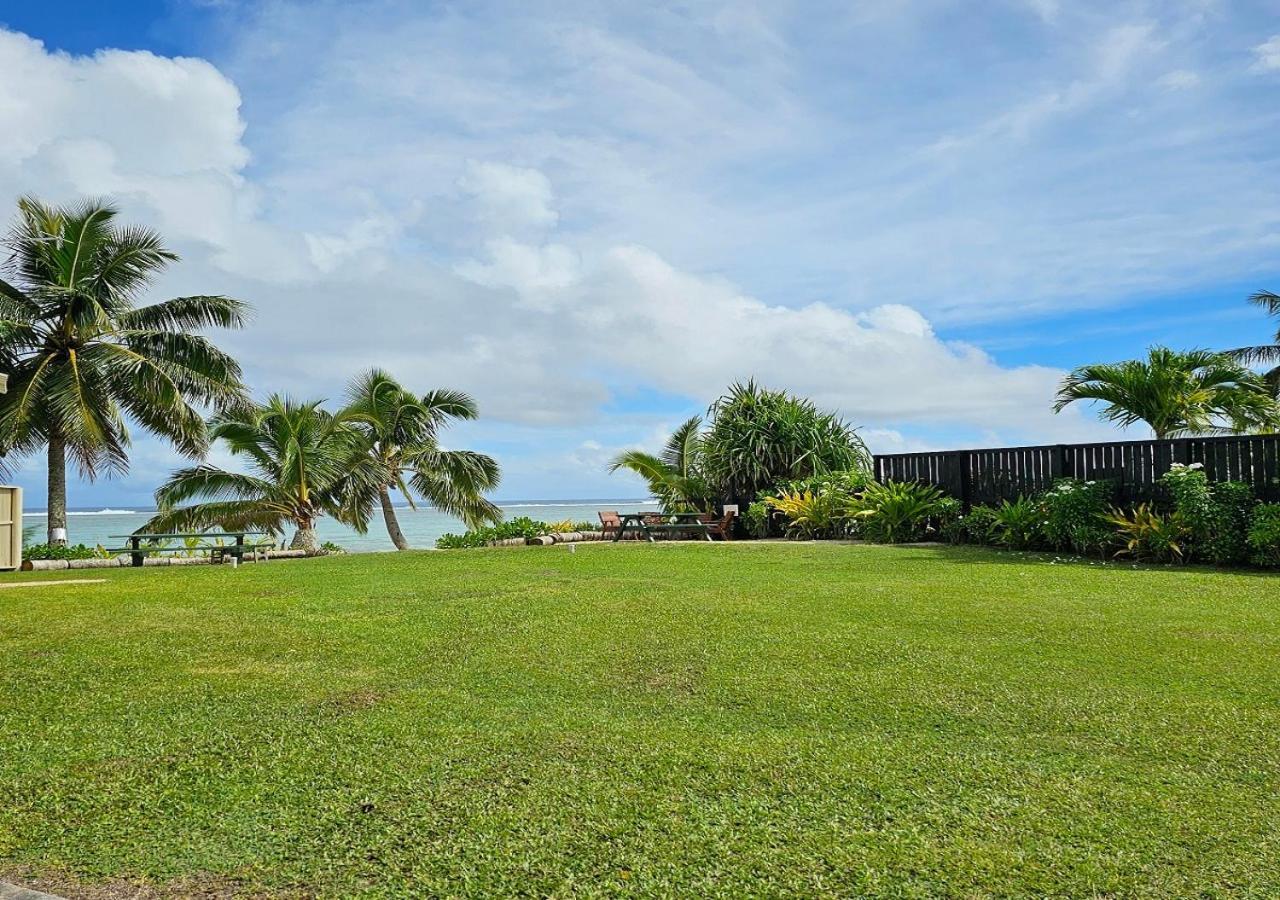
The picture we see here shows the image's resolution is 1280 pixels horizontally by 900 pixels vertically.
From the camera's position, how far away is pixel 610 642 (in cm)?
627

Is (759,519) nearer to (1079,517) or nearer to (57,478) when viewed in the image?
(1079,517)

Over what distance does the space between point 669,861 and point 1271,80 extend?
42.6 feet

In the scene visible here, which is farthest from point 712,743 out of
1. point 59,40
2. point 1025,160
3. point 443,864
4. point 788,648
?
point 59,40

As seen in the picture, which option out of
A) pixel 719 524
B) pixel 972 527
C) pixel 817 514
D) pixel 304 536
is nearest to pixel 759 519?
pixel 719 524

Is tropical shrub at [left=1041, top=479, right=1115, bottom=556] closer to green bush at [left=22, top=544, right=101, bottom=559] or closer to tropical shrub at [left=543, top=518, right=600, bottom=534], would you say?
tropical shrub at [left=543, top=518, right=600, bottom=534]

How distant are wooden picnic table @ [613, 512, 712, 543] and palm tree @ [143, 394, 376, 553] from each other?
6518 millimetres

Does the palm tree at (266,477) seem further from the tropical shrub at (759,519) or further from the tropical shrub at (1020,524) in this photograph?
the tropical shrub at (1020,524)

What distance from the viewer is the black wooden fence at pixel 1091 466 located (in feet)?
39.5

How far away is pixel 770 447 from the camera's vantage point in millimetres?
19516

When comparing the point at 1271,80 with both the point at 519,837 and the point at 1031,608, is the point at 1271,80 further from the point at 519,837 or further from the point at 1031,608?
the point at 519,837

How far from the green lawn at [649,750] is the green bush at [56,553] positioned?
9351 millimetres

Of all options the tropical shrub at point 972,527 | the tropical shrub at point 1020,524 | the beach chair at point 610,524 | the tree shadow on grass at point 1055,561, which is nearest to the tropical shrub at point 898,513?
the tropical shrub at point 972,527

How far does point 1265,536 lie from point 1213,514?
81 cm

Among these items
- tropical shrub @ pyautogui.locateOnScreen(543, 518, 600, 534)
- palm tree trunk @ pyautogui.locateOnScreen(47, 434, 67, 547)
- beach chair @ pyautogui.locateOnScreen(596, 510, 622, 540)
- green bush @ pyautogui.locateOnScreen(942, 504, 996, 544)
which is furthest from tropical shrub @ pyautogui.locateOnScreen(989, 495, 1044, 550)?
palm tree trunk @ pyautogui.locateOnScreen(47, 434, 67, 547)
